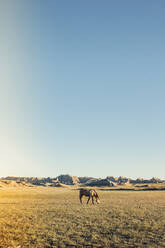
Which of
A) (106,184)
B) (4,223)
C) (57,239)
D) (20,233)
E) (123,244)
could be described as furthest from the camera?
(106,184)

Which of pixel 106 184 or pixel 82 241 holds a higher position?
pixel 82 241

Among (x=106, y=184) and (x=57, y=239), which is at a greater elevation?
(x=57, y=239)

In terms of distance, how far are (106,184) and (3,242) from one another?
6118 inches

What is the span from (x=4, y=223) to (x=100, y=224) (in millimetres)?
7193

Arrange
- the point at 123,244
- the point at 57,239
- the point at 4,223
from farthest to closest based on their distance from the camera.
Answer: the point at 4,223, the point at 57,239, the point at 123,244

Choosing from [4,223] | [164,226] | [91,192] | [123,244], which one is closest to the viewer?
[123,244]

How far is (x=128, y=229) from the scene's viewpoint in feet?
44.4

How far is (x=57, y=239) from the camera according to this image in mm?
11539

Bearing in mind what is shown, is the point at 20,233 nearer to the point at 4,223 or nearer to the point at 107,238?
the point at 4,223

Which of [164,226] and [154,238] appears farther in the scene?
[164,226]

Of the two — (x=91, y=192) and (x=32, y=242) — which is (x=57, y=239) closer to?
(x=32, y=242)

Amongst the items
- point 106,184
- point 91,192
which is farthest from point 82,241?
point 106,184

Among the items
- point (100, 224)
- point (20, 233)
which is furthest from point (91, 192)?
point (20, 233)

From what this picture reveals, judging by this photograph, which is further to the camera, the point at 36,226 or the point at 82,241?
the point at 36,226
